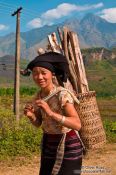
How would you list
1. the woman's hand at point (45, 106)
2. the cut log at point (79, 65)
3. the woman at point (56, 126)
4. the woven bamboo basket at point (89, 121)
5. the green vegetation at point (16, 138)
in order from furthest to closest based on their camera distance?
the cut log at point (79, 65) < the woven bamboo basket at point (89, 121) < the green vegetation at point (16, 138) < the woman at point (56, 126) < the woman's hand at point (45, 106)

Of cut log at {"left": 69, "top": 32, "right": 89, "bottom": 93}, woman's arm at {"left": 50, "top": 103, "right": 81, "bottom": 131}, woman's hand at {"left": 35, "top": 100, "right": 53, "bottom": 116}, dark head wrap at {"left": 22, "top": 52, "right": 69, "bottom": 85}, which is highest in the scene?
cut log at {"left": 69, "top": 32, "right": 89, "bottom": 93}

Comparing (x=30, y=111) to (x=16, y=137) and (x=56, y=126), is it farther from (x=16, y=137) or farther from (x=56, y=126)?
(x=16, y=137)

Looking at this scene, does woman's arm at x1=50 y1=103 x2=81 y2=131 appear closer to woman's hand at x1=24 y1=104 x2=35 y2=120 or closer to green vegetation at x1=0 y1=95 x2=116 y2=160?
woman's hand at x1=24 y1=104 x2=35 y2=120

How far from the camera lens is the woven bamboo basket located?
29.6ft

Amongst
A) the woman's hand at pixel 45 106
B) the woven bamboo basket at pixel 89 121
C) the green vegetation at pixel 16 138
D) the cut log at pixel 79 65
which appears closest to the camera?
the woman's hand at pixel 45 106

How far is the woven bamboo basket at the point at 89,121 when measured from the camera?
902 cm

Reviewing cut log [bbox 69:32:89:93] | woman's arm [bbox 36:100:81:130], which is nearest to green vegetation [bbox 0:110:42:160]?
cut log [bbox 69:32:89:93]

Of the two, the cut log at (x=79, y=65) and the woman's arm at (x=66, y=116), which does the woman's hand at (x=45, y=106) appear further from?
the cut log at (x=79, y=65)

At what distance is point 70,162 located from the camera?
10.8 feet

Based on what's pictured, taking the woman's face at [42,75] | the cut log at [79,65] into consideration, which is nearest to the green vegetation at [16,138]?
the cut log at [79,65]

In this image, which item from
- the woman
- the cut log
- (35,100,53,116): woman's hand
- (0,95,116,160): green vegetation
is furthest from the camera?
the cut log

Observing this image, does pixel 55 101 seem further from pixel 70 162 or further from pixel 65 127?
pixel 70 162

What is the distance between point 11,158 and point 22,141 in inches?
24.6

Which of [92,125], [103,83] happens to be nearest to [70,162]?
[92,125]
